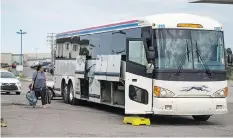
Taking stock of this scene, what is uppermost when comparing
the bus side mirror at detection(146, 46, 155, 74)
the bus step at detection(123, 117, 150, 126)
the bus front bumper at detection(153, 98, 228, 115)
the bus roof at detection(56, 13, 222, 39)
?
the bus roof at detection(56, 13, 222, 39)

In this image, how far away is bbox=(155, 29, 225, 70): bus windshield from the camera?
578 inches

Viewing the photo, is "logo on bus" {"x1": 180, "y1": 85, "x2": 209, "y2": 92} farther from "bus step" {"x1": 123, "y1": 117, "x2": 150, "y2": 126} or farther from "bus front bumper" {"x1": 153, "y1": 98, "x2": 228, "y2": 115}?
"bus step" {"x1": 123, "y1": 117, "x2": 150, "y2": 126}

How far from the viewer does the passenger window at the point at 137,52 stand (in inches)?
590

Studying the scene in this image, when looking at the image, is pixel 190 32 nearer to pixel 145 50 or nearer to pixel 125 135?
pixel 145 50

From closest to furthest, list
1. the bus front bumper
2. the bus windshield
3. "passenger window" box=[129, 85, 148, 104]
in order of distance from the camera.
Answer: the bus front bumper, the bus windshield, "passenger window" box=[129, 85, 148, 104]

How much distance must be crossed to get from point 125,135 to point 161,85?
2618mm

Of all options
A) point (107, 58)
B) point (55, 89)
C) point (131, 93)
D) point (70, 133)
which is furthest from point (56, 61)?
point (70, 133)

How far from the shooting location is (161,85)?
14.4 meters

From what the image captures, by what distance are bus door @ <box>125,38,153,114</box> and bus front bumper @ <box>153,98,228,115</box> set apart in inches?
15.4

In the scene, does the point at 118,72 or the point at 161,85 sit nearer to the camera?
the point at 161,85

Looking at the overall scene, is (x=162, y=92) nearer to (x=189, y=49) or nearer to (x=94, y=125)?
(x=189, y=49)

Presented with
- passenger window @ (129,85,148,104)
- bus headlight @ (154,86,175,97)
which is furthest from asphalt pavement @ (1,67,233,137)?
bus headlight @ (154,86,175,97)

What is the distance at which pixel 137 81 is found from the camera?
1489 centimetres

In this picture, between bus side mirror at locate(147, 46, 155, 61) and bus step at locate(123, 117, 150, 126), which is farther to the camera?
bus step at locate(123, 117, 150, 126)
